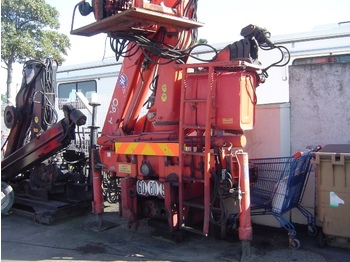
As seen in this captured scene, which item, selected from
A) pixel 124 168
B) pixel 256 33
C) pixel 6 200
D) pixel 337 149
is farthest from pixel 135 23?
pixel 6 200

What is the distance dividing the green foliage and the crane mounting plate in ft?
39.1

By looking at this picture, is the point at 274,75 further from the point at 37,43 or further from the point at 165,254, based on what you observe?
the point at 37,43

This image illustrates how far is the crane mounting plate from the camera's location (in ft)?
14.2

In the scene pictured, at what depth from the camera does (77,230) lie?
224 inches

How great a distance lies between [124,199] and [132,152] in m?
0.68

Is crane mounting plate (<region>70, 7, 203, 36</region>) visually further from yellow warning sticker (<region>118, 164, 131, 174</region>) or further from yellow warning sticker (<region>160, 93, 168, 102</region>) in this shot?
yellow warning sticker (<region>118, 164, 131, 174</region>)

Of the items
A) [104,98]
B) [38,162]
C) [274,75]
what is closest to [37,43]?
A: [104,98]

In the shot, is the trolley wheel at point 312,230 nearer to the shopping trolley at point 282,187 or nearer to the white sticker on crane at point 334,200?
the shopping trolley at point 282,187

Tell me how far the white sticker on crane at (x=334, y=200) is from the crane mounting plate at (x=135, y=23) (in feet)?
8.89

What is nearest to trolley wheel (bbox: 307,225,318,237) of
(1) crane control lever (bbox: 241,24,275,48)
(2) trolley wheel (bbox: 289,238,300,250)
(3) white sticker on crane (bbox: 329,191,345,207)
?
(2) trolley wheel (bbox: 289,238,300,250)

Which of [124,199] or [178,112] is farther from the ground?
[178,112]

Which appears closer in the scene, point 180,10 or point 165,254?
point 165,254

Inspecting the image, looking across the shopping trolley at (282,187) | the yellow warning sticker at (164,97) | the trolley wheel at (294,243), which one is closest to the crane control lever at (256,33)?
the yellow warning sticker at (164,97)

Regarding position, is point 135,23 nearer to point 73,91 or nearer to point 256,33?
point 256,33
